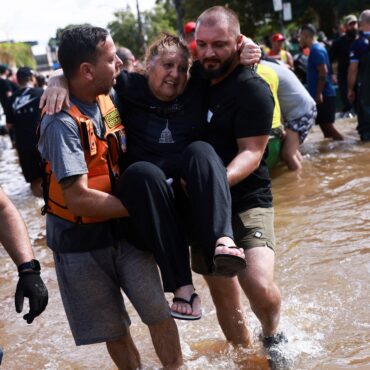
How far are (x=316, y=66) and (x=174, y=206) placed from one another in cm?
727

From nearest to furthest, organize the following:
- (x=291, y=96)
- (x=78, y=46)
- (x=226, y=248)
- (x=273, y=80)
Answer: (x=226, y=248) → (x=78, y=46) → (x=273, y=80) → (x=291, y=96)

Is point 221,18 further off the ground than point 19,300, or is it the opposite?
point 221,18

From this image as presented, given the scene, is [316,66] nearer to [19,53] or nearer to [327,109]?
[327,109]

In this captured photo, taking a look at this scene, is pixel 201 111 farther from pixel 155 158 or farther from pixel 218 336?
pixel 218 336

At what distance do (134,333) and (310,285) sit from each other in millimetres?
1315

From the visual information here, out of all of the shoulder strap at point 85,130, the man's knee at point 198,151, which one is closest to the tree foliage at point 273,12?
the man's knee at point 198,151

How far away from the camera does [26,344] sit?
4.57m

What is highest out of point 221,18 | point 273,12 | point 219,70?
point 221,18

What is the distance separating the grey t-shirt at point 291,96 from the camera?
24.8 feet

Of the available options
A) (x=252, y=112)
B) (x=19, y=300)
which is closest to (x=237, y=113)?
(x=252, y=112)

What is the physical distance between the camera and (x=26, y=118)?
837 centimetres

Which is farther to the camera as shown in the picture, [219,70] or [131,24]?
[131,24]

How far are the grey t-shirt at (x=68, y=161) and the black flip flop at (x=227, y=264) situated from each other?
0.61 m

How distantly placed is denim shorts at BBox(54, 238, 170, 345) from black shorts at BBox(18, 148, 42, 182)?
4.94 meters
